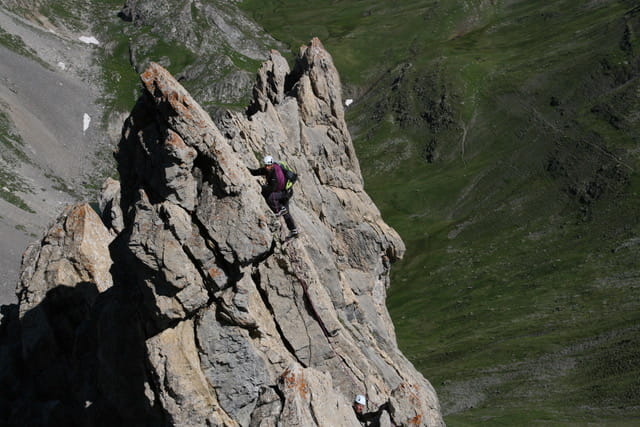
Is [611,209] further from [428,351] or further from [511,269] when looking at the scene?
[428,351]

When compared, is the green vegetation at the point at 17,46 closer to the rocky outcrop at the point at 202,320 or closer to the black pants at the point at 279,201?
the rocky outcrop at the point at 202,320

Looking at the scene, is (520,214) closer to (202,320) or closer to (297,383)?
(297,383)

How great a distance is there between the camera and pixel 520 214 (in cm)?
12425

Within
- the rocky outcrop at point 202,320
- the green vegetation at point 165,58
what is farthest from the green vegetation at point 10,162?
the rocky outcrop at point 202,320

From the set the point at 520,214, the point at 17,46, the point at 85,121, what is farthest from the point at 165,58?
the point at 520,214

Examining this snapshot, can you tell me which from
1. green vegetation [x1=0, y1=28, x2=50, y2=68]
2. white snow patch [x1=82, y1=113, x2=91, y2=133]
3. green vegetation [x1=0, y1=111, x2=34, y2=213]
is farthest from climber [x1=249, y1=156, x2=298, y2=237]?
green vegetation [x1=0, y1=28, x2=50, y2=68]

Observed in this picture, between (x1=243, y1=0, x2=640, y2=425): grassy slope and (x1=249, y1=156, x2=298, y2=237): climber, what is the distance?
40.3 meters

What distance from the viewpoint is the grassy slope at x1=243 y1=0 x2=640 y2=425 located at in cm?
7375

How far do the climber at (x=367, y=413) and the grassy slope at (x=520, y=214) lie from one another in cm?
3270

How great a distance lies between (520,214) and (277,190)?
345 feet

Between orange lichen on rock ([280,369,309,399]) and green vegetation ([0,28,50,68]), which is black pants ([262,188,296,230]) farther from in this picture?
green vegetation ([0,28,50,68])

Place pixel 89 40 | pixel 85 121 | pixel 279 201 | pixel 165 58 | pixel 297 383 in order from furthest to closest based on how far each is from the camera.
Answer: pixel 89 40
pixel 165 58
pixel 85 121
pixel 279 201
pixel 297 383

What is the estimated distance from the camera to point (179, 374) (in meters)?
24.8

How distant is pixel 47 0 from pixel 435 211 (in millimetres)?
143791
